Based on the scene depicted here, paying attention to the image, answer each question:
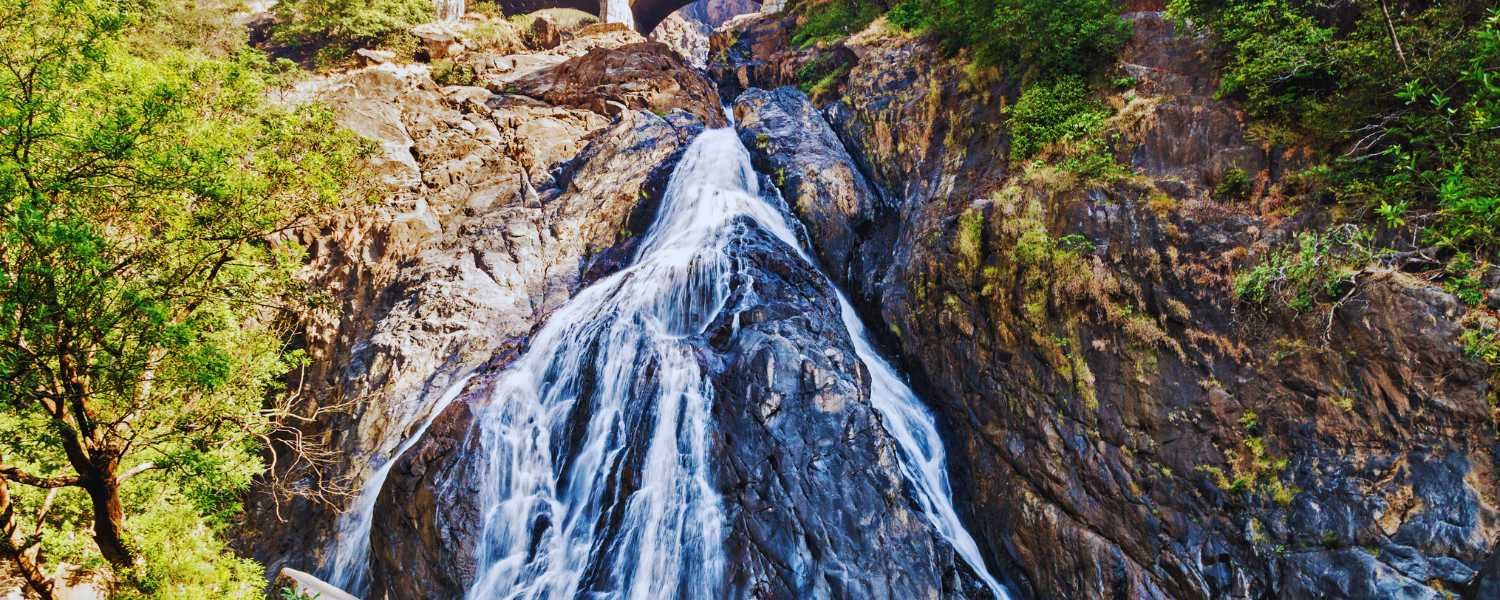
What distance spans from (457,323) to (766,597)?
33.1 ft

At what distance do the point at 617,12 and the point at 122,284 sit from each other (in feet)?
101

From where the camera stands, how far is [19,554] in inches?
227

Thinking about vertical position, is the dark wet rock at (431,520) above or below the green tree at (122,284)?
below

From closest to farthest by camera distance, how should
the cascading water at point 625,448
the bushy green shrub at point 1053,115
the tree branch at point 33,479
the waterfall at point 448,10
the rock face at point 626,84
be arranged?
the tree branch at point 33,479
the cascading water at point 625,448
the bushy green shrub at point 1053,115
the rock face at point 626,84
the waterfall at point 448,10

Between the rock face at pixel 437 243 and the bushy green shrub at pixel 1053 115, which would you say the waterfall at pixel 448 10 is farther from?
the bushy green shrub at pixel 1053 115

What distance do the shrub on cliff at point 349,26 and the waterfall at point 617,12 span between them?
10268mm

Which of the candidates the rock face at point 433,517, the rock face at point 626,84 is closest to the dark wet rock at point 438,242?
the rock face at point 626,84

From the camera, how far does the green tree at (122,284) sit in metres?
5.14

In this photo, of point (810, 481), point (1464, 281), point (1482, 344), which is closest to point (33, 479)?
point (810, 481)

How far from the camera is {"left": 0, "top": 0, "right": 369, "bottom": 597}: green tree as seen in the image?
16.9 feet

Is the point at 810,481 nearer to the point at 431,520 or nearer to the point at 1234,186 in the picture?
the point at 431,520

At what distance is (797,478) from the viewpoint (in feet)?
30.8

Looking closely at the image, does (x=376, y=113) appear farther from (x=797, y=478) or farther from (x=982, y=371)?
(x=982, y=371)

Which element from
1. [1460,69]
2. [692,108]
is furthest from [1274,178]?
[692,108]
